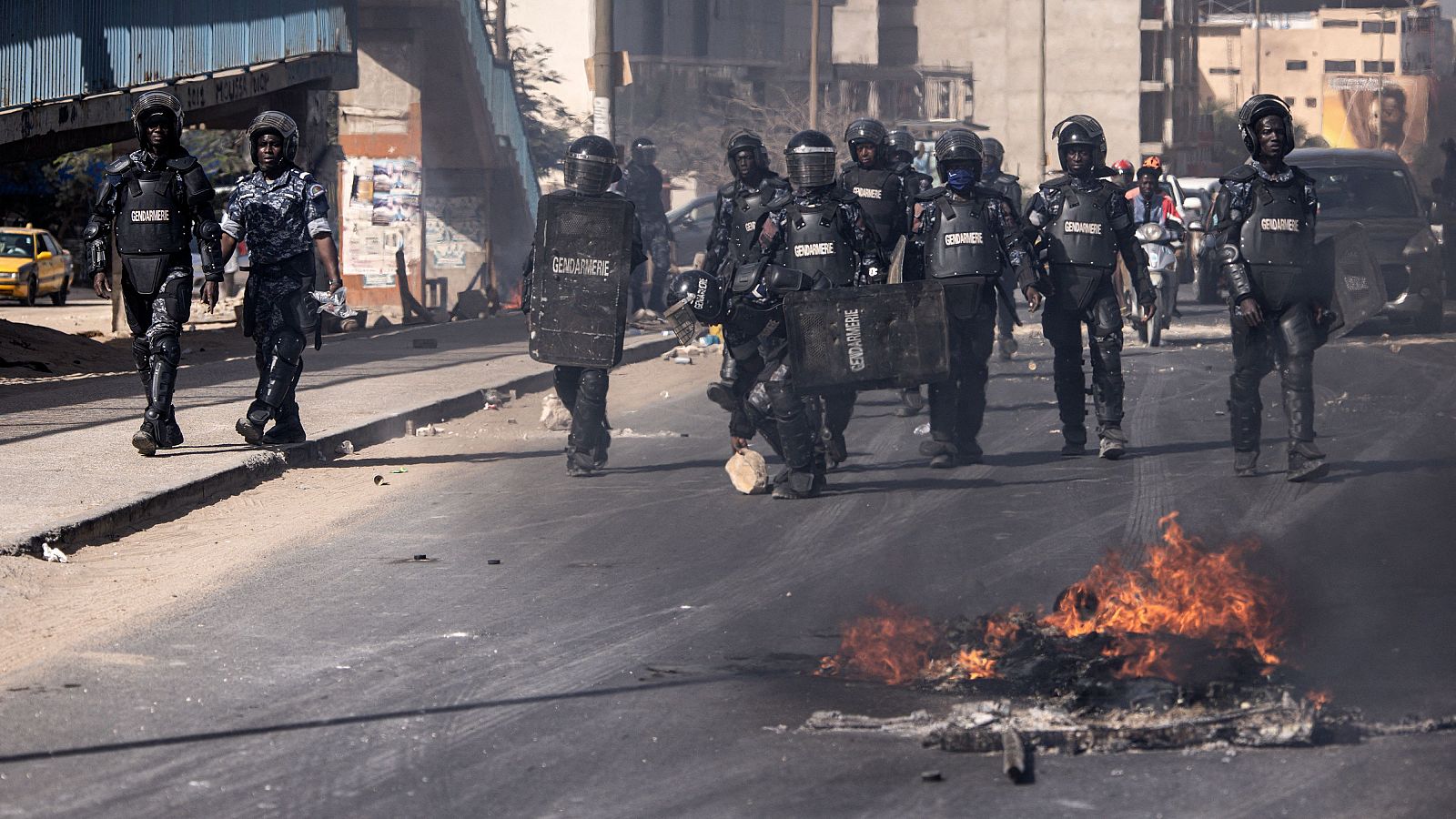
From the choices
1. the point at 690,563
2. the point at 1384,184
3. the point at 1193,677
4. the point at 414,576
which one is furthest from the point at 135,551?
the point at 1384,184

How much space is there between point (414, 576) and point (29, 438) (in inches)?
180

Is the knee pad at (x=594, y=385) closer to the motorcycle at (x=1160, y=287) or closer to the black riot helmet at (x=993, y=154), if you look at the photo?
the black riot helmet at (x=993, y=154)

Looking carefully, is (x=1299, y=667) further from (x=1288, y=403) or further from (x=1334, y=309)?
(x=1334, y=309)

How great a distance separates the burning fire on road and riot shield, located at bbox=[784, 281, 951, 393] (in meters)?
2.70

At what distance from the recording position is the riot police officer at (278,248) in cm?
1030

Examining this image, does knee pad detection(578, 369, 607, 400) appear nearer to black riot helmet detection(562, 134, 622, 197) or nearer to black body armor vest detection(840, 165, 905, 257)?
black riot helmet detection(562, 134, 622, 197)

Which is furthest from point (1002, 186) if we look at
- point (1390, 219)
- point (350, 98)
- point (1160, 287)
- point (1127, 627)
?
point (350, 98)

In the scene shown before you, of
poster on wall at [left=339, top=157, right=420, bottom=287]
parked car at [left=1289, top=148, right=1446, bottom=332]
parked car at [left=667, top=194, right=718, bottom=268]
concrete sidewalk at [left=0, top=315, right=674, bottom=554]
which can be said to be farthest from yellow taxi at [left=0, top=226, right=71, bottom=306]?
parked car at [left=1289, top=148, right=1446, bottom=332]

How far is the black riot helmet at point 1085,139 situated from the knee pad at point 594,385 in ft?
9.71

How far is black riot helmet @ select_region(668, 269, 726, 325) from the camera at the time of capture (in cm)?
946

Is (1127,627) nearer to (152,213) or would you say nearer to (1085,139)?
(1085,139)

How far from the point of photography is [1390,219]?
19812 mm

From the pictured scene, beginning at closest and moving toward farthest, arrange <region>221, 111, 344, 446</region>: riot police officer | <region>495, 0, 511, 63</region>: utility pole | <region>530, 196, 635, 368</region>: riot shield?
<region>530, 196, 635, 368</region>: riot shield
<region>221, 111, 344, 446</region>: riot police officer
<region>495, 0, 511, 63</region>: utility pole

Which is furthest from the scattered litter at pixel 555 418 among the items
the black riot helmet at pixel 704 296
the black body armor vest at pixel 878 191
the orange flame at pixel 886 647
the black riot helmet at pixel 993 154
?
the orange flame at pixel 886 647
